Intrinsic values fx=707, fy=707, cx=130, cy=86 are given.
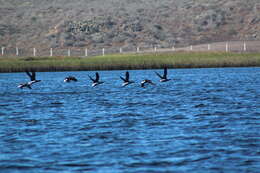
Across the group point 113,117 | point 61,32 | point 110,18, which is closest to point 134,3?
point 110,18

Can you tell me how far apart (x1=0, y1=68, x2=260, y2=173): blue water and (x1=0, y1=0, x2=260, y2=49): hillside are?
92997mm

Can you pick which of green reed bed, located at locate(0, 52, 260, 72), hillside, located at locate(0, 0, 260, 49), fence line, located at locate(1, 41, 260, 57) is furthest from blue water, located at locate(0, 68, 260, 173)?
hillside, located at locate(0, 0, 260, 49)

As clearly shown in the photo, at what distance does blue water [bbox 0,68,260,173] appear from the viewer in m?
18.7

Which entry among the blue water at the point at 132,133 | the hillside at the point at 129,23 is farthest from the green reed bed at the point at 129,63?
the hillside at the point at 129,23

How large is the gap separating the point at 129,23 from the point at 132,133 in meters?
119

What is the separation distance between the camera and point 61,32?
137625 mm

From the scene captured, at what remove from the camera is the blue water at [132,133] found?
738 inches

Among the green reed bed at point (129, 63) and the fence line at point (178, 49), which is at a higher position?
the fence line at point (178, 49)

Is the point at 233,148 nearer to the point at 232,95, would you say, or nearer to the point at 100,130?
the point at 100,130

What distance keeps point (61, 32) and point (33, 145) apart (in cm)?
11694

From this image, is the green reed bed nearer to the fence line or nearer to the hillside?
the fence line

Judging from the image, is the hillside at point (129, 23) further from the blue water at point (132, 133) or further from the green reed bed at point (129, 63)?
the blue water at point (132, 133)

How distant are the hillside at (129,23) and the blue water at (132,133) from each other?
305 feet

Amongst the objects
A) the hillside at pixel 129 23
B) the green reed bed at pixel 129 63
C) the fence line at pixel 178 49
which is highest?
the hillside at pixel 129 23
